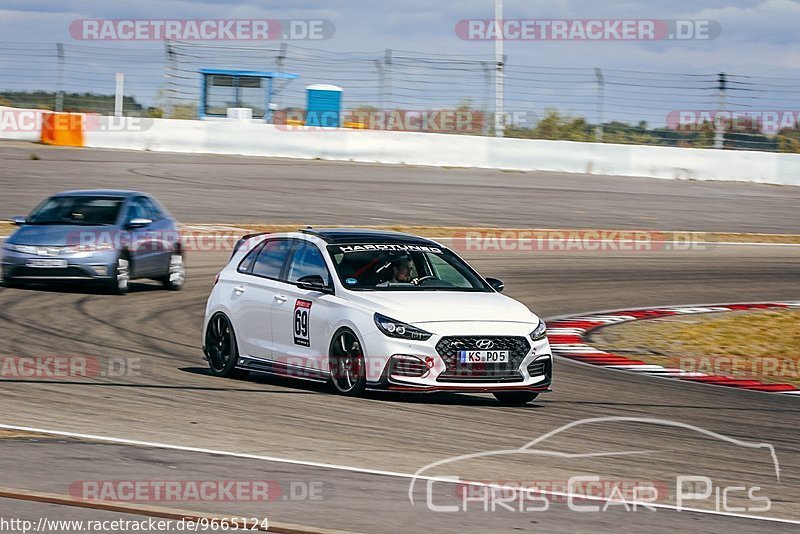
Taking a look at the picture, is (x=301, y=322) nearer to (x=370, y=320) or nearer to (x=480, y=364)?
(x=370, y=320)

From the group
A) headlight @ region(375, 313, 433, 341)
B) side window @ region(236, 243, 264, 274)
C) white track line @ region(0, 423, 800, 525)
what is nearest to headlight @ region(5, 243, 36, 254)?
side window @ region(236, 243, 264, 274)

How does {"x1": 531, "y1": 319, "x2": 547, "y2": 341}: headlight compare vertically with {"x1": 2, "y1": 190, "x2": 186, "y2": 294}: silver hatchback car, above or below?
below

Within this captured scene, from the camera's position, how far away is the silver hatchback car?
1602 centimetres

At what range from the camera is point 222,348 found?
11305 mm

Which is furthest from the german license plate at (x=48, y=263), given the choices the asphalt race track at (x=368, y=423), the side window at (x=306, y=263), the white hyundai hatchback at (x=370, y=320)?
the side window at (x=306, y=263)

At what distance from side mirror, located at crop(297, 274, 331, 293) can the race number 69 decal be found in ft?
0.42

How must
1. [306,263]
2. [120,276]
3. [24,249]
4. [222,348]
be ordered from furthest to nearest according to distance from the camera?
[120,276], [24,249], [222,348], [306,263]

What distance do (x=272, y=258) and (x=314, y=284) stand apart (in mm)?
1000

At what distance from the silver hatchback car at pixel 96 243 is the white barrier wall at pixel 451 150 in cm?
1764

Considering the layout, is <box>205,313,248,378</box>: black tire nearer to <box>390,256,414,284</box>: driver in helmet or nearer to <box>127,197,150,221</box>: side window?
<box>390,256,414,284</box>: driver in helmet

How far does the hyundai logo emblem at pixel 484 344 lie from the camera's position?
9641mm

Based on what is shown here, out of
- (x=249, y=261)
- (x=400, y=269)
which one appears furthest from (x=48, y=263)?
(x=400, y=269)

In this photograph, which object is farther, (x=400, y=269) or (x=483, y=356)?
(x=400, y=269)

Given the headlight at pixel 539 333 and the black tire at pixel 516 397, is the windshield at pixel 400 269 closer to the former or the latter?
the headlight at pixel 539 333
